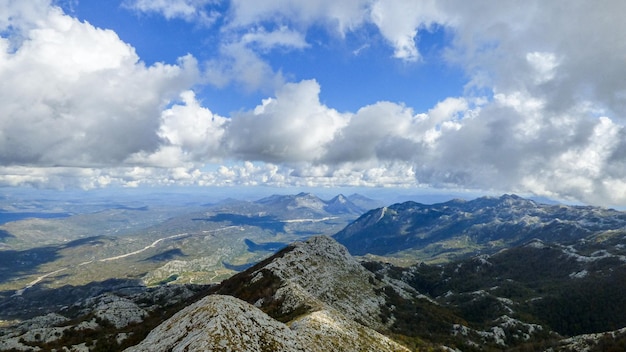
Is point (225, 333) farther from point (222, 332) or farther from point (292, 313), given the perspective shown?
point (292, 313)

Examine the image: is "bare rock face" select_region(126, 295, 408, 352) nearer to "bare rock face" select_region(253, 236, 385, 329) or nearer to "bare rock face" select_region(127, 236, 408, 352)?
"bare rock face" select_region(127, 236, 408, 352)

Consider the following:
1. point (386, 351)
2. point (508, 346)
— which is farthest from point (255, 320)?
point (508, 346)

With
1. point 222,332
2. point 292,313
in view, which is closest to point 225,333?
point 222,332

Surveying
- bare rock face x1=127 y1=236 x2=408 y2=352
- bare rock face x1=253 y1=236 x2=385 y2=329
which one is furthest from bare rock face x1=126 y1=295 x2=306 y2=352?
bare rock face x1=253 y1=236 x2=385 y2=329

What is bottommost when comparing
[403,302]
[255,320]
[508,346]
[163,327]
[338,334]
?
[508,346]

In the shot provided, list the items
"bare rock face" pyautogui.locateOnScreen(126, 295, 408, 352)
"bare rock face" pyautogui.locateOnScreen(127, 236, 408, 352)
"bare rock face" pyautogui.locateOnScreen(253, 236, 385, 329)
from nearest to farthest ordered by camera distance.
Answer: "bare rock face" pyautogui.locateOnScreen(126, 295, 408, 352), "bare rock face" pyautogui.locateOnScreen(127, 236, 408, 352), "bare rock face" pyautogui.locateOnScreen(253, 236, 385, 329)

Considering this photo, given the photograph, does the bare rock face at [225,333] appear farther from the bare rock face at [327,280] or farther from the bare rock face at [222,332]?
the bare rock face at [327,280]

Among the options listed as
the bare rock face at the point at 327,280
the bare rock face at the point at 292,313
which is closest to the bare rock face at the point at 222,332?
the bare rock face at the point at 292,313

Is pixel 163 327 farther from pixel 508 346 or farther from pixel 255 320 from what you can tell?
pixel 508 346

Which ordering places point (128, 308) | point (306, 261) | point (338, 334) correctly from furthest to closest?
point (306, 261) → point (128, 308) → point (338, 334)

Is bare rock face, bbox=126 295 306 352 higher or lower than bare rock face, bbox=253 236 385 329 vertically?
higher

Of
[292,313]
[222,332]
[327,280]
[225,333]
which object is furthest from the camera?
[327,280]
